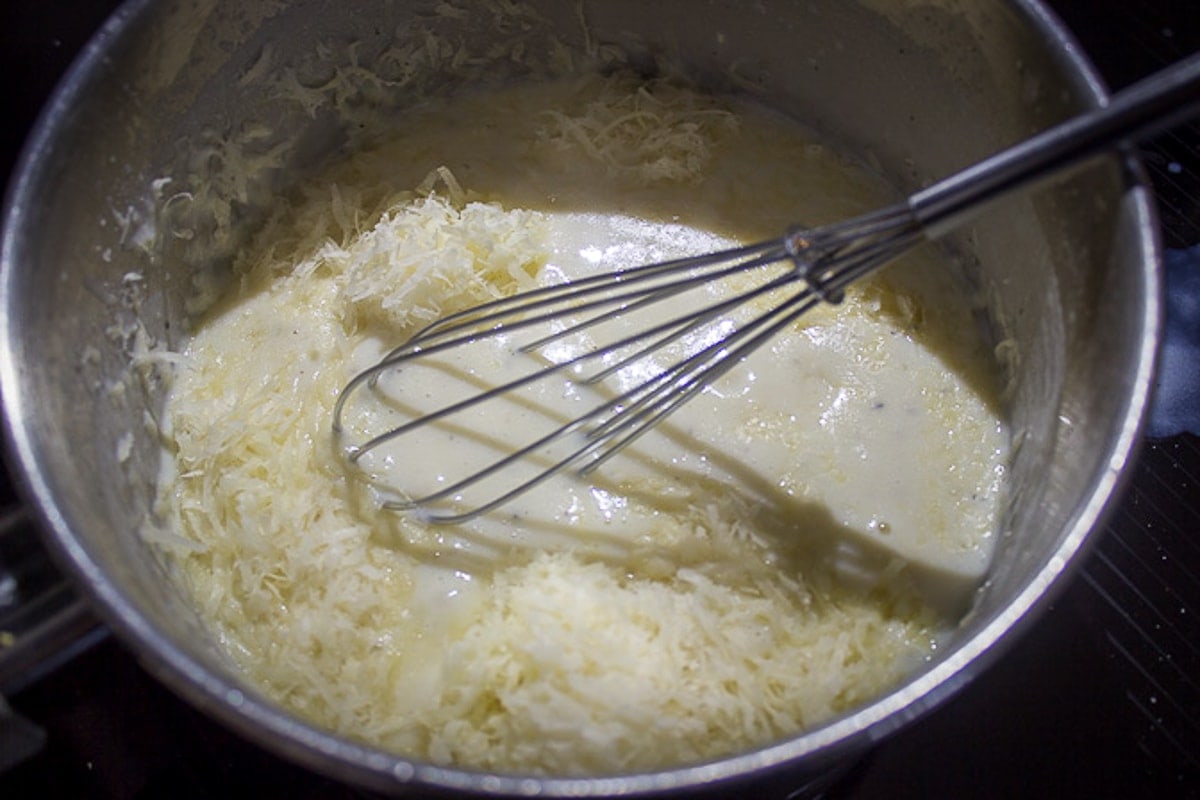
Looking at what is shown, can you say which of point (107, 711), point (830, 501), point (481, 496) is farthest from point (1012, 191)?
point (107, 711)

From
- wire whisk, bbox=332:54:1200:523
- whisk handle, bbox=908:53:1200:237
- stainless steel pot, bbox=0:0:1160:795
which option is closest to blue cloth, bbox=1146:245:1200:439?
stainless steel pot, bbox=0:0:1160:795

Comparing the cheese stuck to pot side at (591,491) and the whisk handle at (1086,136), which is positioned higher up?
the whisk handle at (1086,136)

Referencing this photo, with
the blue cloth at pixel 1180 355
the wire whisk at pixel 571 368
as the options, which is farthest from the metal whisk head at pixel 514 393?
the blue cloth at pixel 1180 355

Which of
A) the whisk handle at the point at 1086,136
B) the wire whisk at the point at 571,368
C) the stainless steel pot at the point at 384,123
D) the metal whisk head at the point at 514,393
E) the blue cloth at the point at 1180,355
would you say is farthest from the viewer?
the blue cloth at the point at 1180,355

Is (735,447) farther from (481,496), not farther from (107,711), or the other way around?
(107,711)

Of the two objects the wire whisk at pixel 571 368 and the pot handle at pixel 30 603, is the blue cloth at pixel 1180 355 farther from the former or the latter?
the pot handle at pixel 30 603

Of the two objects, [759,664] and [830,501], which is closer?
[759,664]

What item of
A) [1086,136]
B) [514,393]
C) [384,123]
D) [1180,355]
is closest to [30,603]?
[514,393]
